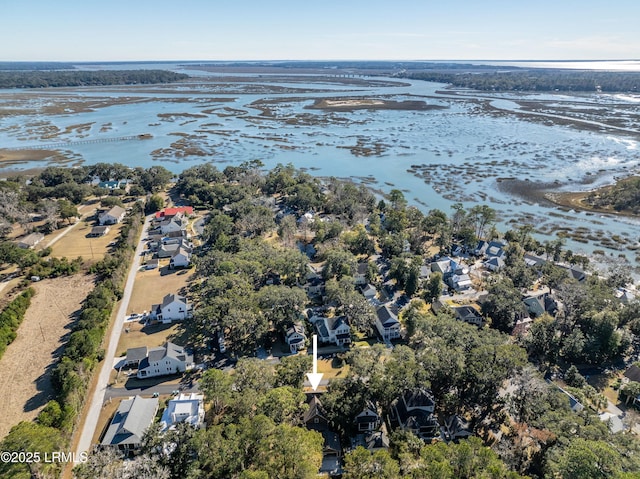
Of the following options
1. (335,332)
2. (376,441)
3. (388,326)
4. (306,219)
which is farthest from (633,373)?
(306,219)

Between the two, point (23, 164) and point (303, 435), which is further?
point (23, 164)

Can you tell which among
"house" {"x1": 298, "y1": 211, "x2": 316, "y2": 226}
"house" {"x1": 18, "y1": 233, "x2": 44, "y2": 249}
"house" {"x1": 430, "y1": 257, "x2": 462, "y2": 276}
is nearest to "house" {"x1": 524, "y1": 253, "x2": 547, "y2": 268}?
"house" {"x1": 430, "y1": 257, "x2": 462, "y2": 276}

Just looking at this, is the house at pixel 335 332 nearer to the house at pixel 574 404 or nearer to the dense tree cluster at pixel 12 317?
the house at pixel 574 404

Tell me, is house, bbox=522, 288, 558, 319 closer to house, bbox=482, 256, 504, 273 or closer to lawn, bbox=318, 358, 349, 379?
house, bbox=482, 256, 504, 273

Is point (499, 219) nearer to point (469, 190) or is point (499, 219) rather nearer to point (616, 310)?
point (469, 190)

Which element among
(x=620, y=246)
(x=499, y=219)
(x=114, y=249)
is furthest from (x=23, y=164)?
(x=620, y=246)

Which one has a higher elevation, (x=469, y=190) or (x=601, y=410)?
(x=469, y=190)

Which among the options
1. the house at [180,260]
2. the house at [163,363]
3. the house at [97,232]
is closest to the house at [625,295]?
the house at [163,363]

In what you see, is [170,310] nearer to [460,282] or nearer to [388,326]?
[388,326]
